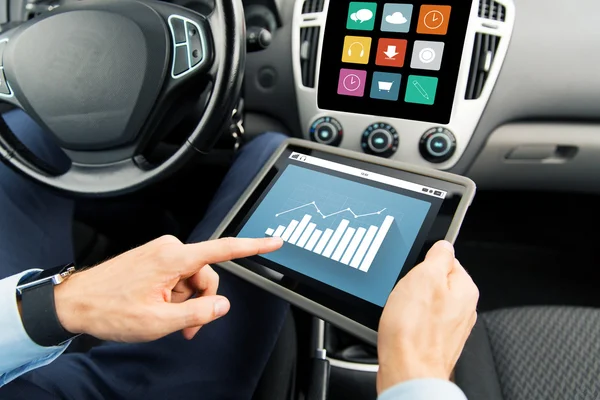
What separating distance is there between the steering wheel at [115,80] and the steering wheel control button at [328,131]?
0.20 meters

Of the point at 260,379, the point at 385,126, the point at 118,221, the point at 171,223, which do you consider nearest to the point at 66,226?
the point at 118,221

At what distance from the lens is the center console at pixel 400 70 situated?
2.54 ft

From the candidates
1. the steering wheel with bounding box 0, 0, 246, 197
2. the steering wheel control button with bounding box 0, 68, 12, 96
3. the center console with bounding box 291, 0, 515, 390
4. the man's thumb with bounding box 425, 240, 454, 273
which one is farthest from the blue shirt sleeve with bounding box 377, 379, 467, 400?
the steering wheel control button with bounding box 0, 68, 12, 96

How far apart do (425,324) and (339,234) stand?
0.20 metres

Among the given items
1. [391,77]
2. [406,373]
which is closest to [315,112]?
[391,77]

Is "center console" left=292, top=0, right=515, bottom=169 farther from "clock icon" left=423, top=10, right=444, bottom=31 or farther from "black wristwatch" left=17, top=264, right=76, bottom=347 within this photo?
"black wristwatch" left=17, top=264, right=76, bottom=347

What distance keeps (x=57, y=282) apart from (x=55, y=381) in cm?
14

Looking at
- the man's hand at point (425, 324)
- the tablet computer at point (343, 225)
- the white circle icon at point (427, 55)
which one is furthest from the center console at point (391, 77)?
the man's hand at point (425, 324)

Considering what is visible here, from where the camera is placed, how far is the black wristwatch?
52 cm

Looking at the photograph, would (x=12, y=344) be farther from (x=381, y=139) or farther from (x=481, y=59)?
(x=481, y=59)

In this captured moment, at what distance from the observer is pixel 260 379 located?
2.17 ft

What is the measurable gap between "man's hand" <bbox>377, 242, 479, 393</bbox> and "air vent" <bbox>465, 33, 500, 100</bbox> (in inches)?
17.0

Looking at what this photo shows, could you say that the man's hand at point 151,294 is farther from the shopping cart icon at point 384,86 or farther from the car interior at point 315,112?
the shopping cart icon at point 384,86

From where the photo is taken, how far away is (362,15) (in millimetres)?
801
